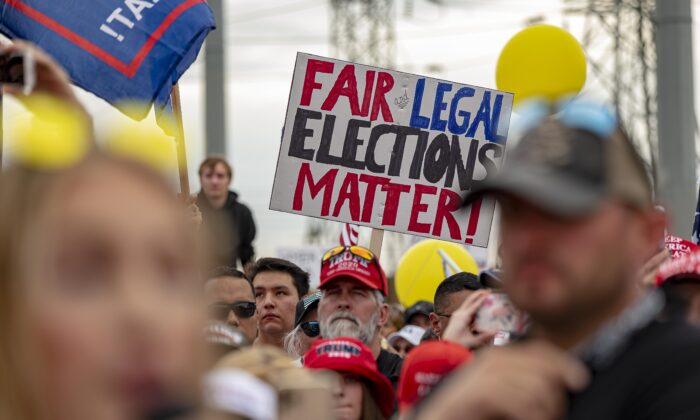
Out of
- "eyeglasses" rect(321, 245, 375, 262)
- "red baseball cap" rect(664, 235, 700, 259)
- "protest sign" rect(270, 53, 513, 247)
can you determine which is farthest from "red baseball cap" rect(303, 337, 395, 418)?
"protest sign" rect(270, 53, 513, 247)

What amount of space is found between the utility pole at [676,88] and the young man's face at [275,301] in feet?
14.3

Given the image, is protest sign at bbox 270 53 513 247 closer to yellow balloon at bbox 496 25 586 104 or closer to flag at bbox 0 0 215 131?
yellow balloon at bbox 496 25 586 104

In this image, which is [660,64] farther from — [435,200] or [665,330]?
[665,330]

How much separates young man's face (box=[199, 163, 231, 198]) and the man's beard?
3749mm

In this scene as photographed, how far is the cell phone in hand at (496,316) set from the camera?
238cm

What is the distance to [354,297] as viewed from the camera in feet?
20.9

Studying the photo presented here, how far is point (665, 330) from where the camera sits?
1899 mm

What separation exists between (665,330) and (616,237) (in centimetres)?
15

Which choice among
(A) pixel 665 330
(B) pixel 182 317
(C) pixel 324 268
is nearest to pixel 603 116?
(A) pixel 665 330

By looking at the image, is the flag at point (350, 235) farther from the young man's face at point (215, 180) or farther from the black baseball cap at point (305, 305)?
the black baseball cap at point (305, 305)

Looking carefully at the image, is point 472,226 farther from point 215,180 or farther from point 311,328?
point 215,180

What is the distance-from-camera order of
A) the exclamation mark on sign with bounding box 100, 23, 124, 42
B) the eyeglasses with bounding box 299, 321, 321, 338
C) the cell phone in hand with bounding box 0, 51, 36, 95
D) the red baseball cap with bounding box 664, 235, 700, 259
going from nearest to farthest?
the cell phone in hand with bounding box 0, 51, 36, 95 → the red baseball cap with bounding box 664, 235, 700, 259 → the eyeglasses with bounding box 299, 321, 321, 338 → the exclamation mark on sign with bounding box 100, 23, 124, 42

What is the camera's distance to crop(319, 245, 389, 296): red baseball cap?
20.8 feet

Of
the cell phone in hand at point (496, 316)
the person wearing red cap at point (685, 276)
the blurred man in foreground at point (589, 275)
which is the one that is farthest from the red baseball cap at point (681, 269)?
the blurred man in foreground at point (589, 275)
